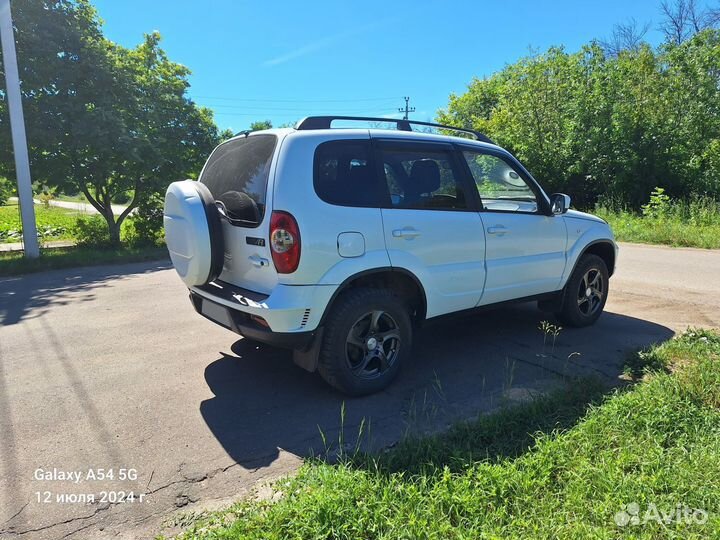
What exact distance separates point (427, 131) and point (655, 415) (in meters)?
2.87

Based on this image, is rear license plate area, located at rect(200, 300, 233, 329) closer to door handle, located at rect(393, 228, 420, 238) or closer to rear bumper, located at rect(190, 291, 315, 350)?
rear bumper, located at rect(190, 291, 315, 350)

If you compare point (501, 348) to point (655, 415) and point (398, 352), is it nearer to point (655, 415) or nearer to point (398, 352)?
point (398, 352)

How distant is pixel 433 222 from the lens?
3861mm

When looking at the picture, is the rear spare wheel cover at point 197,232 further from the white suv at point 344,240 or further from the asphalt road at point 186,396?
the asphalt road at point 186,396

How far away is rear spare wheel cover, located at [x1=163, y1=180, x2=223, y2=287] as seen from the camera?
3.50 meters

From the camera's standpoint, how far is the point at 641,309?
20.2 feet

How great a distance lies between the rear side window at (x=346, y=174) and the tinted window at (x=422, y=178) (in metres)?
0.16

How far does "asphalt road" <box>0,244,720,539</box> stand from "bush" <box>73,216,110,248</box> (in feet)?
24.3

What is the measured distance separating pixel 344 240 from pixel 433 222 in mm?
871

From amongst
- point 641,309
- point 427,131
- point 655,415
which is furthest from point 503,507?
point 641,309

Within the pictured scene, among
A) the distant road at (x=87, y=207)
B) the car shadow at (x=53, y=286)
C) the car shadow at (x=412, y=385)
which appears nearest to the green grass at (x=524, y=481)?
the car shadow at (x=412, y=385)

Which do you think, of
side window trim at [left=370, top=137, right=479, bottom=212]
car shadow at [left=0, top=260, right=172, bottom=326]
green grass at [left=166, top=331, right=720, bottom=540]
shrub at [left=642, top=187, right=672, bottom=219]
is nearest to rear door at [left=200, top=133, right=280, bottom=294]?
side window trim at [left=370, top=137, right=479, bottom=212]

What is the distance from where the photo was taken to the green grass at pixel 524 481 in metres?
2.19

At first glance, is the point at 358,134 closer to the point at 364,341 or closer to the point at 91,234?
the point at 364,341
